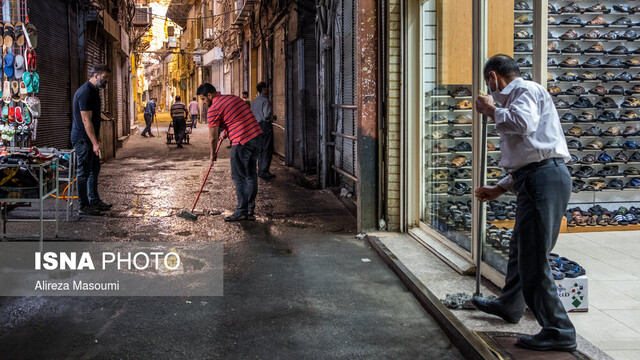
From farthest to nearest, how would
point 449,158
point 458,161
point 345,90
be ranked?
point 345,90 → point 449,158 → point 458,161

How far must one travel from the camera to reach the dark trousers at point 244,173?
906 cm

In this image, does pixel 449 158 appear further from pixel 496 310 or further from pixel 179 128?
pixel 179 128

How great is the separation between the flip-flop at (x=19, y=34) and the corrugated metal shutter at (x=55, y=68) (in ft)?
4.70

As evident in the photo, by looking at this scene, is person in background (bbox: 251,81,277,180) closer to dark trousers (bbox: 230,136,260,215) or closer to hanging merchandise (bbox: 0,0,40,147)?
dark trousers (bbox: 230,136,260,215)

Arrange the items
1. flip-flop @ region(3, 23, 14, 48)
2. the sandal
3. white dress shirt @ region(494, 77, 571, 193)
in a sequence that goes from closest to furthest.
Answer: white dress shirt @ region(494, 77, 571, 193)
the sandal
flip-flop @ region(3, 23, 14, 48)

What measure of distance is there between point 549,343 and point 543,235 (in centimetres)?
68

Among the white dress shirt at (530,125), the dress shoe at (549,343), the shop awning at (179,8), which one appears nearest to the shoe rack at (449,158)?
the white dress shirt at (530,125)

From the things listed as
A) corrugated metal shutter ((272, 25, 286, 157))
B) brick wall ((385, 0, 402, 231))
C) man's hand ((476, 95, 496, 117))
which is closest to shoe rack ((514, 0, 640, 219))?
brick wall ((385, 0, 402, 231))

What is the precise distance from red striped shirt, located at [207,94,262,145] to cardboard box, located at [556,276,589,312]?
534 centimetres

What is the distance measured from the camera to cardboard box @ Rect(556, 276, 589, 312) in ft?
15.5

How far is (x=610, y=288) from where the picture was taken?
555cm

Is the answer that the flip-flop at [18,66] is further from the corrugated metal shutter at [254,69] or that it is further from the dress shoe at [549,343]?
the corrugated metal shutter at [254,69]

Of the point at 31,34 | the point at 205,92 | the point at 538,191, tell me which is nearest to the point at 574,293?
the point at 538,191

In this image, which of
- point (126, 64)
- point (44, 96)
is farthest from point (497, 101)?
point (126, 64)
